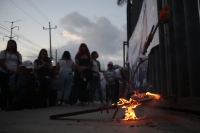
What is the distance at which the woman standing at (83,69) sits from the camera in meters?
7.79

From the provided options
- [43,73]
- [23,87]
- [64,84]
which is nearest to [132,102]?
[23,87]

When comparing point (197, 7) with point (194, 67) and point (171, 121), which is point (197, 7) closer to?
point (194, 67)

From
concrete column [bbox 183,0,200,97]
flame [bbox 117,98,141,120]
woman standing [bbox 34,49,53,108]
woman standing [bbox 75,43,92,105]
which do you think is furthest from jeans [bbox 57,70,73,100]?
concrete column [bbox 183,0,200,97]

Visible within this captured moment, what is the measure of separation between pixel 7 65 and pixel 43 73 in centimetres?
121

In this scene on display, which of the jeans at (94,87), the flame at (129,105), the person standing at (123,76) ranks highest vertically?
the person standing at (123,76)

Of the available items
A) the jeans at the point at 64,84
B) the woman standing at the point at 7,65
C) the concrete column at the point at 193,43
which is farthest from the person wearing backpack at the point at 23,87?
the concrete column at the point at 193,43

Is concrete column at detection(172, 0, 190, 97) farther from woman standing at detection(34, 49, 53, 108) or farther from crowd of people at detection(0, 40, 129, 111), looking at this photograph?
woman standing at detection(34, 49, 53, 108)

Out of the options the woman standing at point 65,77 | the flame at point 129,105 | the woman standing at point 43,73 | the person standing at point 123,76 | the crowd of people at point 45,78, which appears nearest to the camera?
the flame at point 129,105

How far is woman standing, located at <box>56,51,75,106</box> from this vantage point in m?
7.58

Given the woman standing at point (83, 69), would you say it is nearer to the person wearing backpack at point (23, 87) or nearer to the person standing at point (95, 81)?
the person standing at point (95, 81)

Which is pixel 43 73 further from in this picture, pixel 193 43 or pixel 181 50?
pixel 193 43

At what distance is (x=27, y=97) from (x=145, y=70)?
2.85 meters

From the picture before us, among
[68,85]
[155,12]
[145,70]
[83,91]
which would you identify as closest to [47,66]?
[68,85]

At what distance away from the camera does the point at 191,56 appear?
2971 mm
